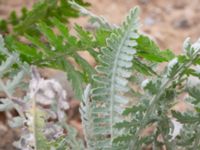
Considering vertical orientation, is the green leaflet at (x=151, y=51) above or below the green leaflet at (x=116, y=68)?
above

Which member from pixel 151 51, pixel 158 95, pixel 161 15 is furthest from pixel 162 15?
pixel 158 95

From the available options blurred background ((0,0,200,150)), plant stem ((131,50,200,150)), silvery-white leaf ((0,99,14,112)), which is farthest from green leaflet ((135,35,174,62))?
blurred background ((0,0,200,150))

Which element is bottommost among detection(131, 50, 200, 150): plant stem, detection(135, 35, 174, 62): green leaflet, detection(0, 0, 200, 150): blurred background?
detection(131, 50, 200, 150): plant stem

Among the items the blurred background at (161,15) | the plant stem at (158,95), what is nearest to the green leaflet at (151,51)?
the plant stem at (158,95)

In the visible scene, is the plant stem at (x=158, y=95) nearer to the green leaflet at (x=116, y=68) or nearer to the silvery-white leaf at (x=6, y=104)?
the green leaflet at (x=116, y=68)

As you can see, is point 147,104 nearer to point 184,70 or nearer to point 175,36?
point 184,70

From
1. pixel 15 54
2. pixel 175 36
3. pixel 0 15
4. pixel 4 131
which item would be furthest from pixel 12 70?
pixel 175 36

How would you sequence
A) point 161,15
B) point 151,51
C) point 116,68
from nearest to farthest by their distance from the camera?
point 116,68, point 151,51, point 161,15

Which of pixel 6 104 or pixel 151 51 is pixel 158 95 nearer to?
pixel 151 51

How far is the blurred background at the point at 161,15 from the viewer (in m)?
2.37

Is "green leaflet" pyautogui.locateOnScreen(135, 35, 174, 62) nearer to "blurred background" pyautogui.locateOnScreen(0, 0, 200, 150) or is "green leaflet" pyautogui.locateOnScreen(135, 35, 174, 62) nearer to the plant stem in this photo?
the plant stem

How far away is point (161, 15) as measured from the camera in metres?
2.60

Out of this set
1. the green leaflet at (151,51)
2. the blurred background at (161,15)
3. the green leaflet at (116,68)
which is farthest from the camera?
the blurred background at (161,15)

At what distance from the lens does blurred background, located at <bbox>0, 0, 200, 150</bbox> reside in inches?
93.1
